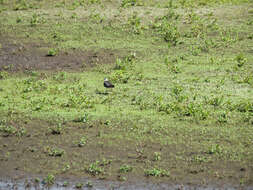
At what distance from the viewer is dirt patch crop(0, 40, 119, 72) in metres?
16.9

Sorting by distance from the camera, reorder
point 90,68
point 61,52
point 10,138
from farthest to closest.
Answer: point 61,52
point 90,68
point 10,138

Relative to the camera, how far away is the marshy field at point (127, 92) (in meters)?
10.6

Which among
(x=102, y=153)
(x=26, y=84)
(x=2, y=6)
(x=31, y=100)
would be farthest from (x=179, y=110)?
(x=2, y=6)

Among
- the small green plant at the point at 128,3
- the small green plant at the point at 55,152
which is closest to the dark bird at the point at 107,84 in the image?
the small green plant at the point at 55,152

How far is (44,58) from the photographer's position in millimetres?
17594

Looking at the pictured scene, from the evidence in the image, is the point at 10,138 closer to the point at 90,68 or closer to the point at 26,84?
the point at 26,84

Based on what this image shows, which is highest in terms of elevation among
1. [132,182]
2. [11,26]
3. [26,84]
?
[11,26]

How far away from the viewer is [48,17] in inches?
835

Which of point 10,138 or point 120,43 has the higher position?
point 120,43

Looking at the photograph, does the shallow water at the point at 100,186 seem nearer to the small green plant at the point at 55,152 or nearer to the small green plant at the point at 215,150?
the small green plant at the point at 55,152

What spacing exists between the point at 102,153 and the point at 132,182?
1.32 m

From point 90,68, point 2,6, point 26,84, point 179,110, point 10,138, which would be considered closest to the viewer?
point 10,138

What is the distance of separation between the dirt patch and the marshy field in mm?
34

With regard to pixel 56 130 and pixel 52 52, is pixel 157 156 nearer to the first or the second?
pixel 56 130
